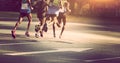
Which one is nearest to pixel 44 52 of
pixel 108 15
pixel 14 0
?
pixel 108 15

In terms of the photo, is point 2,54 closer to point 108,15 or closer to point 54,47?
point 54,47

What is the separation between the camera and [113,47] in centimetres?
→ 1673

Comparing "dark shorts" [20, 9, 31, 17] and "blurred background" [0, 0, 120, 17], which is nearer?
"dark shorts" [20, 9, 31, 17]

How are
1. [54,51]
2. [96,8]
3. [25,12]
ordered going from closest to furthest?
[54,51], [25,12], [96,8]

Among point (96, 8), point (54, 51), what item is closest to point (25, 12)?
point (54, 51)

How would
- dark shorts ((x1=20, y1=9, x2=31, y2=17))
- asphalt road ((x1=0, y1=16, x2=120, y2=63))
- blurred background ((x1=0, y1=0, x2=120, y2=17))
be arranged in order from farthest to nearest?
blurred background ((x1=0, y1=0, x2=120, y2=17)), dark shorts ((x1=20, y1=9, x2=31, y2=17)), asphalt road ((x1=0, y1=16, x2=120, y2=63))

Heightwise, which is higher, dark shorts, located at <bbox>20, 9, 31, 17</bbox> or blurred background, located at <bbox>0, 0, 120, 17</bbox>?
dark shorts, located at <bbox>20, 9, 31, 17</bbox>

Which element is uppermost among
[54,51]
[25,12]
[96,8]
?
[25,12]

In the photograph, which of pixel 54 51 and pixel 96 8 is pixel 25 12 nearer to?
pixel 54 51

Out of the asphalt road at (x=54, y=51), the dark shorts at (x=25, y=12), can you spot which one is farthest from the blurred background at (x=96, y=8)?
the dark shorts at (x=25, y=12)

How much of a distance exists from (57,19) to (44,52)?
19.4 ft

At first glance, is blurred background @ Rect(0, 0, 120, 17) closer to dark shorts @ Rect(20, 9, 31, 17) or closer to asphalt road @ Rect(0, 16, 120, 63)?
asphalt road @ Rect(0, 16, 120, 63)

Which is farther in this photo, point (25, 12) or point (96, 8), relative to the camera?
point (96, 8)

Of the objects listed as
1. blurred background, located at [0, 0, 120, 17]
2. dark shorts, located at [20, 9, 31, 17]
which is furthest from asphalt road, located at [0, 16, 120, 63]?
blurred background, located at [0, 0, 120, 17]
